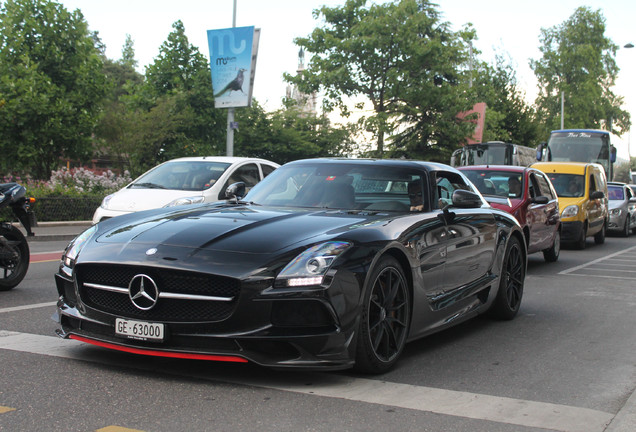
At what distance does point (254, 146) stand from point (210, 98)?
9948 mm

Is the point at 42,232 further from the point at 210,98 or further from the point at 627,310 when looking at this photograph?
the point at 210,98

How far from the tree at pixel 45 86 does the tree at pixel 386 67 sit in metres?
20.4

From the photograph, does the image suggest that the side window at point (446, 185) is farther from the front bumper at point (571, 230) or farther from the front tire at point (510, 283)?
the front bumper at point (571, 230)

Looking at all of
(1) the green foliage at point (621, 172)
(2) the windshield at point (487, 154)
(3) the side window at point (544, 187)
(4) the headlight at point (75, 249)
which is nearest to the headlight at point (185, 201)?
(3) the side window at point (544, 187)

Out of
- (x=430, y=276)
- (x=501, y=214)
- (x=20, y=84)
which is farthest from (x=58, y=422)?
(x=20, y=84)

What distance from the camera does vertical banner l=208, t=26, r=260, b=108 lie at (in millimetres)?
25297

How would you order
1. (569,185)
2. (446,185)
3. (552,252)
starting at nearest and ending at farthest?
1. (446,185)
2. (552,252)
3. (569,185)

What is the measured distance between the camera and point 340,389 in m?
4.81

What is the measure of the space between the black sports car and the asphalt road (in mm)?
207

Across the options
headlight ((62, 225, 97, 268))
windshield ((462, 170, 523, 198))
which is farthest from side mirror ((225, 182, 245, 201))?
windshield ((462, 170, 523, 198))

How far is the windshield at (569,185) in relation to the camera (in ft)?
62.3

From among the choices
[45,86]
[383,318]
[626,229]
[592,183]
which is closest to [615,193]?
[626,229]

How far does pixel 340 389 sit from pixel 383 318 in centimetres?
63

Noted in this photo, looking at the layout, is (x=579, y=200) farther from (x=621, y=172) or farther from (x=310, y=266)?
(x=621, y=172)
